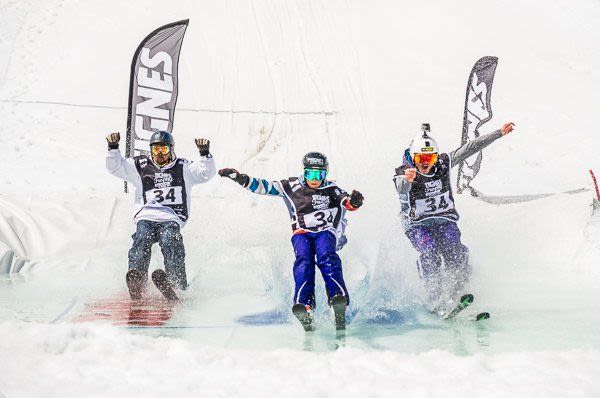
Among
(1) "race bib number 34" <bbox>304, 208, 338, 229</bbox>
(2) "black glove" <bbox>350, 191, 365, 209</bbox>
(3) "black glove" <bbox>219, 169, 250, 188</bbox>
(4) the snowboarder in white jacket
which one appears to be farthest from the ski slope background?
(3) "black glove" <bbox>219, 169, 250, 188</bbox>

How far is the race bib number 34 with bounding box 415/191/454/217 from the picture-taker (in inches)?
254

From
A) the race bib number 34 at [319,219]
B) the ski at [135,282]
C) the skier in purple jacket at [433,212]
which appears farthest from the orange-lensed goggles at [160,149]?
the skier in purple jacket at [433,212]

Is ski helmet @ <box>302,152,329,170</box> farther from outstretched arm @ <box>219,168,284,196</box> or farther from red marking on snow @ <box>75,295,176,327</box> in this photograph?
red marking on snow @ <box>75,295,176,327</box>

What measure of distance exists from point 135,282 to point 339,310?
196 centimetres

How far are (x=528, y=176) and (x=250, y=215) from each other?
23.1ft

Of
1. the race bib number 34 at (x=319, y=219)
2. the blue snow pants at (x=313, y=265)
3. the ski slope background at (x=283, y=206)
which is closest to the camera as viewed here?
the ski slope background at (x=283, y=206)

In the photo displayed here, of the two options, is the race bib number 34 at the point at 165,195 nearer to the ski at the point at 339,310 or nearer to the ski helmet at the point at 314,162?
the ski helmet at the point at 314,162

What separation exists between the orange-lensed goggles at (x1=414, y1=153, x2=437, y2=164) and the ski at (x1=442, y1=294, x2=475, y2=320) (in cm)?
148

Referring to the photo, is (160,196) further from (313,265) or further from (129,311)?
(313,265)

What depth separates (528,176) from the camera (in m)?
15.0

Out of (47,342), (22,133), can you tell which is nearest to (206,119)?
(22,133)

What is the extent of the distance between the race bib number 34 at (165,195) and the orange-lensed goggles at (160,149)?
37 cm

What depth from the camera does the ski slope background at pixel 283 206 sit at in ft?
12.6

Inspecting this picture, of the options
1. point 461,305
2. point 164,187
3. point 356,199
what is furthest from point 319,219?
point 164,187
